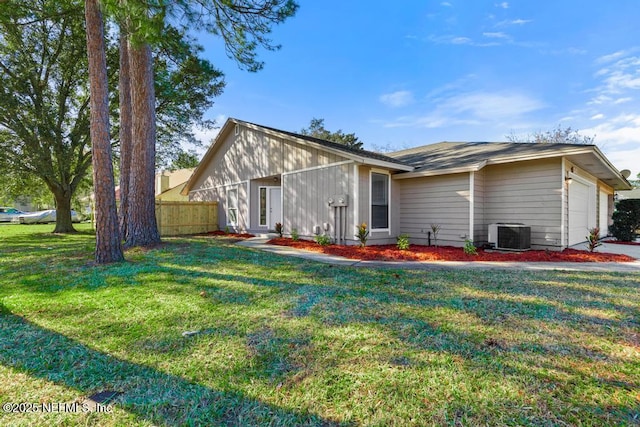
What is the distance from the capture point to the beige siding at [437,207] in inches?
329

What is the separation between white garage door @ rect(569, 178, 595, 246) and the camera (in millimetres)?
8578

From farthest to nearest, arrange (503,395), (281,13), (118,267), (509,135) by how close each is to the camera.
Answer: (509,135) → (281,13) → (118,267) → (503,395)

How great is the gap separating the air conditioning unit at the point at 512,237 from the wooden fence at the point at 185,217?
39.6 ft

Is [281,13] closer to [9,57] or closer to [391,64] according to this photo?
[391,64]

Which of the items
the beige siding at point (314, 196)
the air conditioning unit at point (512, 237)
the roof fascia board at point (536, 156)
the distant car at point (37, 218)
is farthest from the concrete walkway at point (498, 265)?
the distant car at point (37, 218)

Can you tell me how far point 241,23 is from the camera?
23.5ft

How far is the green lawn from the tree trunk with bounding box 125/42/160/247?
3463mm

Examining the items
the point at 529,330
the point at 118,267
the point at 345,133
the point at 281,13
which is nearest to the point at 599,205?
the point at 529,330

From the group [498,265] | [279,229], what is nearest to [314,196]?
[279,229]

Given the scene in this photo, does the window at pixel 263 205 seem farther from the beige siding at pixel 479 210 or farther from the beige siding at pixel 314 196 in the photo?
the beige siding at pixel 479 210

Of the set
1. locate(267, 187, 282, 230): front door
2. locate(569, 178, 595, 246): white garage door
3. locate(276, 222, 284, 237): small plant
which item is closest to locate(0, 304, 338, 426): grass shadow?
locate(276, 222, 284, 237): small plant

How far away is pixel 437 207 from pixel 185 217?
1078 centimetres

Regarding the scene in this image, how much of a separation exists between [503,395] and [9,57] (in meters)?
18.6

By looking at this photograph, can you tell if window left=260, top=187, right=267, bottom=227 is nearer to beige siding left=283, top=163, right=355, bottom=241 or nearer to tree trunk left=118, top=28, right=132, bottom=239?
beige siding left=283, top=163, right=355, bottom=241
